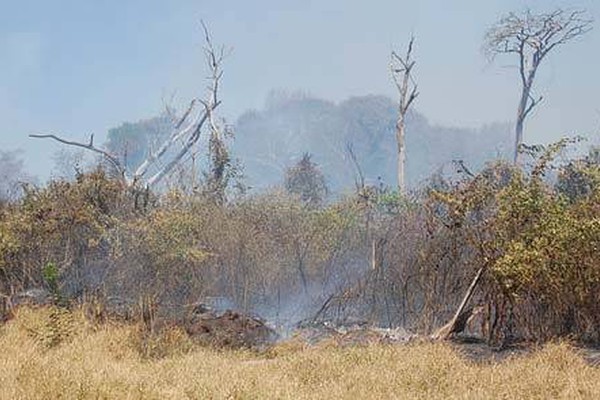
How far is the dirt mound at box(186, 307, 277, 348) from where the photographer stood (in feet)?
31.3

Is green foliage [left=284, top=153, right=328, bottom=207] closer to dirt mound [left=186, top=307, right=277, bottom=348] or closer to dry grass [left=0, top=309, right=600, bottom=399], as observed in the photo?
dirt mound [left=186, top=307, right=277, bottom=348]

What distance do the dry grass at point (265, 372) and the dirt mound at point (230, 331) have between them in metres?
0.53

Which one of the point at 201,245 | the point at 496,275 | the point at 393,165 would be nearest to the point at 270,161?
the point at 393,165

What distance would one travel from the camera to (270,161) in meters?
70.2

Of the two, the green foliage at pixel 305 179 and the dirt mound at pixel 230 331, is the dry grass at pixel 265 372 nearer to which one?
the dirt mound at pixel 230 331

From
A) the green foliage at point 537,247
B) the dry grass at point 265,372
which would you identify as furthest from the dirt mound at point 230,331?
the green foliage at point 537,247

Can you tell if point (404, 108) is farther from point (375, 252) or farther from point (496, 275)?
point (496, 275)

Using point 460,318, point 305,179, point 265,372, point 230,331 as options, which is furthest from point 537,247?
point 305,179

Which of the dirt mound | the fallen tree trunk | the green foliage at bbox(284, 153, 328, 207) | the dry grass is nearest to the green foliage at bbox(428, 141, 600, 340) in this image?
the fallen tree trunk

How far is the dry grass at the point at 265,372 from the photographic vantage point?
6.04m

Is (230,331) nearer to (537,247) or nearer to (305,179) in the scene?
(537,247)

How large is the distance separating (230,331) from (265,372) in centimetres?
282

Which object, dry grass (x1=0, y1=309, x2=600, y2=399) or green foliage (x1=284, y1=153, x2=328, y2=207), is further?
green foliage (x1=284, y1=153, x2=328, y2=207)

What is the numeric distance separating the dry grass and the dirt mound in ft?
1.74
